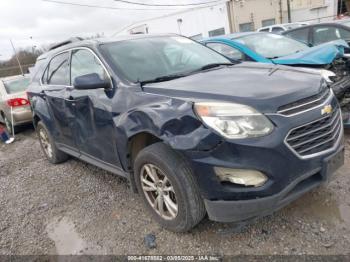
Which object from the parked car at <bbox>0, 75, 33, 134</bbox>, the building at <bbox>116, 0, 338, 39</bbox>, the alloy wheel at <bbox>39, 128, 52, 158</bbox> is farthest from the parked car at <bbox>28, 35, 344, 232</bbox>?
the building at <bbox>116, 0, 338, 39</bbox>

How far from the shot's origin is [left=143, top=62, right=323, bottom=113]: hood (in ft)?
7.53

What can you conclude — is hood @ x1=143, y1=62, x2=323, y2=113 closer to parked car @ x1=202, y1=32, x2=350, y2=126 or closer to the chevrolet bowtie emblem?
the chevrolet bowtie emblem

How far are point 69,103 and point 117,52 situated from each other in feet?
3.04

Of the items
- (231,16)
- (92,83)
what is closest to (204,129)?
(92,83)

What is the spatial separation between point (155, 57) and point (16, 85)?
6.37 m

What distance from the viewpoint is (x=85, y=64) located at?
11.9 ft

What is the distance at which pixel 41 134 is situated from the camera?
530cm

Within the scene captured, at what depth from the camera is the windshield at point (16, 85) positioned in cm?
811

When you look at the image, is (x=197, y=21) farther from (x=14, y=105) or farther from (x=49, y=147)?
(x=49, y=147)

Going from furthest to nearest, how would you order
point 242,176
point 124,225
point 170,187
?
point 124,225 < point 170,187 < point 242,176

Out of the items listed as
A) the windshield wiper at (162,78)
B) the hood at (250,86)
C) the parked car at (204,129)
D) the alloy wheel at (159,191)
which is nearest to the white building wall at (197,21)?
the parked car at (204,129)

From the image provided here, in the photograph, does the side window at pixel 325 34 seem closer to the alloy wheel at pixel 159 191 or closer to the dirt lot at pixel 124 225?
the dirt lot at pixel 124 225

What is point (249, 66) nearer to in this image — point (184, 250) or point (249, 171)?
point (249, 171)

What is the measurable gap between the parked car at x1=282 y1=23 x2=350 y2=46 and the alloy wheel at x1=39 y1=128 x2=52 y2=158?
5505 mm
